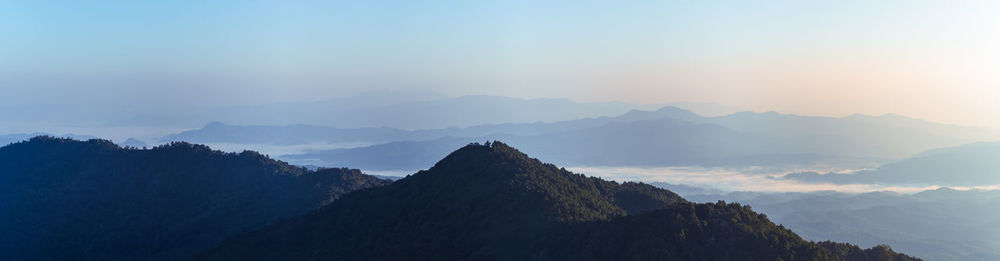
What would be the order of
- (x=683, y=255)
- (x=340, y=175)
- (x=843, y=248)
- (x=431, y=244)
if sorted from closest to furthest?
1. (x=683, y=255)
2. (x=843, y=248)
3. (x=431, y=244)
4. (x=340, y=175)

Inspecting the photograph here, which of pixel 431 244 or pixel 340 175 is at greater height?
pixel 340 175

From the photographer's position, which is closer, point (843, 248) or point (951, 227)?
point (843, 248)

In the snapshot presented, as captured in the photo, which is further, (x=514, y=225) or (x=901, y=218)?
(x=901, y=218)

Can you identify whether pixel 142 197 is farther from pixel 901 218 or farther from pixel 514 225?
pixel 901 218

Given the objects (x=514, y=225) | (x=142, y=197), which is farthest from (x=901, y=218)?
(x=142, y=197)

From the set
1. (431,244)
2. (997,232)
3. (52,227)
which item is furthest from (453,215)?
(997,232)

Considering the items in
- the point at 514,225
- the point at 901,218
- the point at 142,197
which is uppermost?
the point at 142,197

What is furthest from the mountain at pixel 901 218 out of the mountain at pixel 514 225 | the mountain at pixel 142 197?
the mountain at pixel 142 197

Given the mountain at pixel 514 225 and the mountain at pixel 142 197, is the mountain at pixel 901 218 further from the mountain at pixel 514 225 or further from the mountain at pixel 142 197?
the mountain at pixel 142 197

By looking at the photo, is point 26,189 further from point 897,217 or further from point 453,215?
point 897,217
